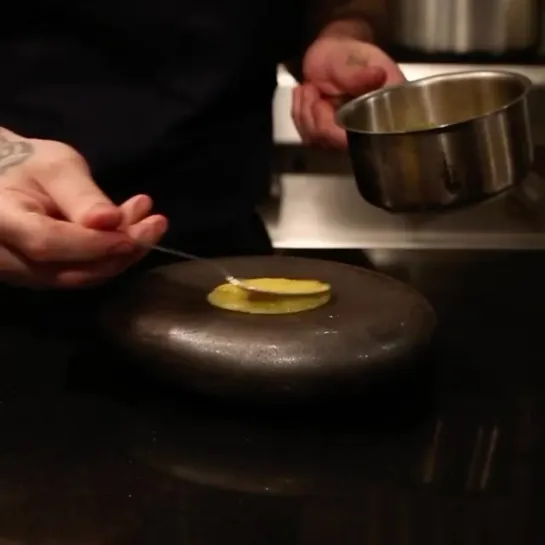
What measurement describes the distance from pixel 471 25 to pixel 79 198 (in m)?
0.46

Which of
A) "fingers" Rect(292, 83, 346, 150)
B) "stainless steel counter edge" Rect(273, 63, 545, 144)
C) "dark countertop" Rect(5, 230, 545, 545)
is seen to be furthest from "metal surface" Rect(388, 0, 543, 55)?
"dark countertop" Rect(5, 230, 545, 545)

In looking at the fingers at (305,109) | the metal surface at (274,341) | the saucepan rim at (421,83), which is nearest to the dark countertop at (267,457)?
the metal surface at (274,341)

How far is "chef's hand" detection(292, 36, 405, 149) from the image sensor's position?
0.83 meters

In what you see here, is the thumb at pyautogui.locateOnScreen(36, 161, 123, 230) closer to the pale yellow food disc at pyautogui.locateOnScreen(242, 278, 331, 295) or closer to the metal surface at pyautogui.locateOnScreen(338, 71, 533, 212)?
the pale yellow food disc at pyautogui.locateOnScreen(242, 278, 331, 295)

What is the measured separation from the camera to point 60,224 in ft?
1.79

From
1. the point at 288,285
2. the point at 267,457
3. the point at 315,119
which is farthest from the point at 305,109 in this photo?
the point at 267,457

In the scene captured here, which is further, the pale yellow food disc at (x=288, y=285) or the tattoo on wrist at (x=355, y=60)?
the tattoo on wrist at (x=355, y=60)

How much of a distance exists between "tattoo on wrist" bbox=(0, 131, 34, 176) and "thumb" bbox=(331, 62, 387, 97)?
0.92ft

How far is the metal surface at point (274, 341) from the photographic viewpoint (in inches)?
21.0

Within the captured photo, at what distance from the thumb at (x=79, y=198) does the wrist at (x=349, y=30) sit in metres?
0.35

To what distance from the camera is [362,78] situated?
2.63 feet

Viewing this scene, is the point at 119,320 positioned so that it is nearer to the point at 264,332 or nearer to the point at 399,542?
the point at 264,332

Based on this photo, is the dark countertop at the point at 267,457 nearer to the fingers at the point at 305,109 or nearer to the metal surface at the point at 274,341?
the metal surface at the point at 274,341

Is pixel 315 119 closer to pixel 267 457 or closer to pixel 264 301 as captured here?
pixel 264 301
